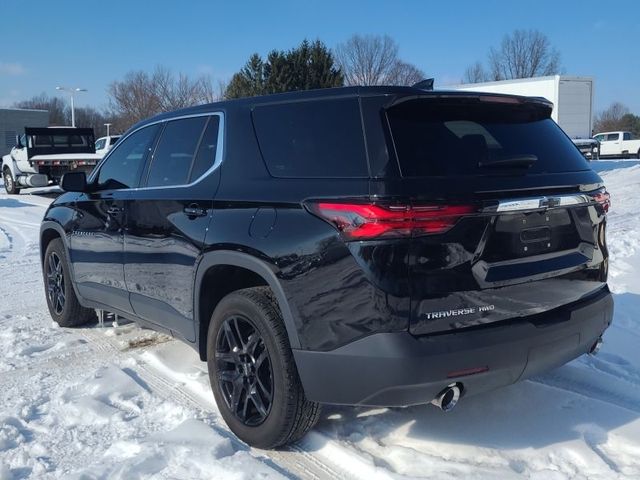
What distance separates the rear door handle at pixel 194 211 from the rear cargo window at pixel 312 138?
55 centimetres

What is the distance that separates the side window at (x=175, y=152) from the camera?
13.6 ft

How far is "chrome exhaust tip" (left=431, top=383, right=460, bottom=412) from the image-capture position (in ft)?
9.56

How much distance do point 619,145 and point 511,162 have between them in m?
39.4

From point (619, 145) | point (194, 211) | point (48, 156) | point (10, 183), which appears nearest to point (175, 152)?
point (194, 211)

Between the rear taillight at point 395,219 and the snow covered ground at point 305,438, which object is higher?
the rear taillight at point 395,219

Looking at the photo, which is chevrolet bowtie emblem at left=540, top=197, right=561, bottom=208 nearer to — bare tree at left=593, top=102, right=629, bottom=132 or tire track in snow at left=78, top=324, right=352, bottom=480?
tire track in snow at left=78, top=324, right=352, bottom=480

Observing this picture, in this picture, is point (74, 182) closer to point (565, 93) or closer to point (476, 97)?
point (476, 97)

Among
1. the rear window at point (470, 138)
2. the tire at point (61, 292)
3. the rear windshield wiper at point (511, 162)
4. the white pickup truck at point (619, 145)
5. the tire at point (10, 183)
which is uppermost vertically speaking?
the white pickup truck at point (619, 145)

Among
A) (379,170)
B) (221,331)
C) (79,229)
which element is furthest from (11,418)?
(379,170)

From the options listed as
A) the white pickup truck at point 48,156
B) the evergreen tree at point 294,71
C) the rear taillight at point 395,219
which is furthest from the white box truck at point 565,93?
the rear taillight at point 395,219

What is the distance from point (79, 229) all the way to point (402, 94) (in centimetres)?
338

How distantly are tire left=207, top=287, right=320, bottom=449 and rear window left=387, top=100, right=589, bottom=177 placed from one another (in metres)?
1.06

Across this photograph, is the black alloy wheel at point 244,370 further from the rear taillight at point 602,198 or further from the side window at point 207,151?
the rear taillight at point 602,198

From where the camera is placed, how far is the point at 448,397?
297 centimetres
